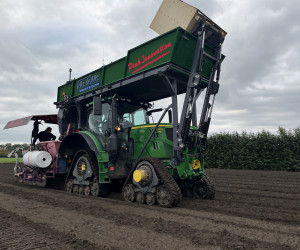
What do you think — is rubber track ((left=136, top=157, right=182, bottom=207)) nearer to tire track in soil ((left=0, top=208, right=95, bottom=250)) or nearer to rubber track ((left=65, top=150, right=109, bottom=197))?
rubber track ((left=65, top=150, right=109, bottom=197))

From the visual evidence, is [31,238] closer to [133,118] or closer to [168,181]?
[168,181]

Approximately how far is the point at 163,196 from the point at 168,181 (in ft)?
1.07

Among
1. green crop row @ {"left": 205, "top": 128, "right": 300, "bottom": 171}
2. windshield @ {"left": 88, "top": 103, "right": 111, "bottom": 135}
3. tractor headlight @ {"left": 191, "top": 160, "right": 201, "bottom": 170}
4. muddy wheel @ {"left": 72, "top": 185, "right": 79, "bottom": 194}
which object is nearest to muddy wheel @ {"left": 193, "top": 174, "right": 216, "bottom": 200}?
tractor headlight @ {"left": 191, "top": 160, "right": 201, "bottom": 170}

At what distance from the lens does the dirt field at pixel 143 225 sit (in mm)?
3162

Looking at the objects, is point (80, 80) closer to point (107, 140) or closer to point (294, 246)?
point (107, 140)

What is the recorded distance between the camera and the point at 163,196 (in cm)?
516

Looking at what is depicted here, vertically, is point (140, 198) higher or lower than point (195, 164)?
lower

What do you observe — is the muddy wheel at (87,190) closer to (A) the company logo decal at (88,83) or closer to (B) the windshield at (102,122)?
(B) the windshield at (102,122)

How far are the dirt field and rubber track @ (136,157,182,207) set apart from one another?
22 centimetres

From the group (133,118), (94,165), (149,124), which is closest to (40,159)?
(94,165)

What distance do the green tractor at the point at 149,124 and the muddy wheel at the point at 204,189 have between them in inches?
0.9

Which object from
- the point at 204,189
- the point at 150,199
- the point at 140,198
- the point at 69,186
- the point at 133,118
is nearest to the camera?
the point at 150,199

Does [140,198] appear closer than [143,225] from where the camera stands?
No

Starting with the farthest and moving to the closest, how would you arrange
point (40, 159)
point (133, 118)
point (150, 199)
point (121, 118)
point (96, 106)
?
point (40, 159) → point (133, 118) → point (121, 118) → point (96, 106) → point (150, 199)
